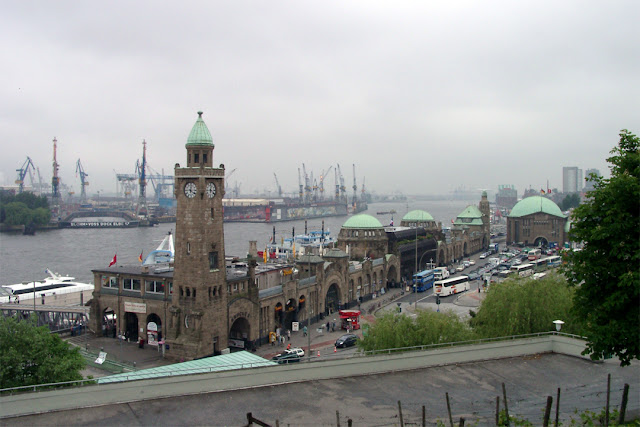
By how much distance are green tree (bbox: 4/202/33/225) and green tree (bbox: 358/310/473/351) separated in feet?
543

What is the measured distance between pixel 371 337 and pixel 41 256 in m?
98.3

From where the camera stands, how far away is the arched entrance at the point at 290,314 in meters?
48.0

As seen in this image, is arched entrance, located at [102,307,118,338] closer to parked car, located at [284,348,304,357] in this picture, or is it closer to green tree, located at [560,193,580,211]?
parked car, located at [284,348,304,357]

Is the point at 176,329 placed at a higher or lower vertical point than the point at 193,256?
lower

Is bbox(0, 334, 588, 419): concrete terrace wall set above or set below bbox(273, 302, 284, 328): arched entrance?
above

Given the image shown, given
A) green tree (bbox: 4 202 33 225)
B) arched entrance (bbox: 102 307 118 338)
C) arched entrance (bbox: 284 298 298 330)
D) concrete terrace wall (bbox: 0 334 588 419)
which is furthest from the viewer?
green tree (bbox: 4 202 33 225)

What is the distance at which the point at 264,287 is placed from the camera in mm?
47875

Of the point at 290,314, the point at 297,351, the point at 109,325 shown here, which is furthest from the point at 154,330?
the point at 290,314

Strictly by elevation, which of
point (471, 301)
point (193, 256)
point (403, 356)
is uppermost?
point (193, 256)

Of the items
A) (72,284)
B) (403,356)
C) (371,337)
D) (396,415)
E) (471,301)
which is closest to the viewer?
(396,415)

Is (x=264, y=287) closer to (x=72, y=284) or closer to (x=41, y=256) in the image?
(x=72, y=284)

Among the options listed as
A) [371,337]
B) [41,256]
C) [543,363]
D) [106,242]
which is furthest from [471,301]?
[106,242]

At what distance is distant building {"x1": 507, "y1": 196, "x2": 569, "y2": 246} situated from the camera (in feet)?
361

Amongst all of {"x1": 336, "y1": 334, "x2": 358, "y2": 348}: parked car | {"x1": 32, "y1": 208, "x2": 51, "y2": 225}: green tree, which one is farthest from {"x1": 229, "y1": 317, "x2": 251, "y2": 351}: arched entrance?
{"x1": 32, "y1": 208, "x2": 51, "y2": 225}: green tree
